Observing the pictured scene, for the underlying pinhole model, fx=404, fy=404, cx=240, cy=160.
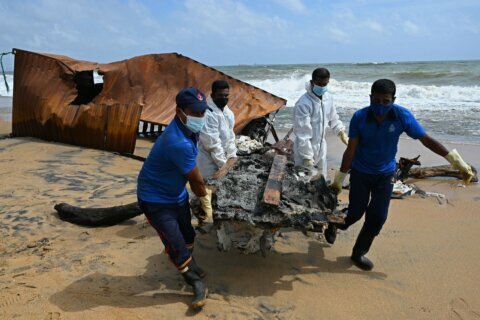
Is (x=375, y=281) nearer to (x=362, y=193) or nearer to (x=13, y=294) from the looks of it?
(x=362, y=193)

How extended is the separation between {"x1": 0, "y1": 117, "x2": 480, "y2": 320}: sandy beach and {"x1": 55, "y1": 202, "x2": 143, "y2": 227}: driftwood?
0.09 meters

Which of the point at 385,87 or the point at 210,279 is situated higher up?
the point at 385,87

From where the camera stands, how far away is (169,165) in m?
2.92

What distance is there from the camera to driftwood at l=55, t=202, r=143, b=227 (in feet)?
14.2

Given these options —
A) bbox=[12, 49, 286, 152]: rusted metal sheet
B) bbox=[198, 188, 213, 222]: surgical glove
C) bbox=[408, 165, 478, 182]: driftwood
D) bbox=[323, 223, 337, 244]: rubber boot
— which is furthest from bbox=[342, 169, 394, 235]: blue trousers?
bbox=[12, 49, 286, 152]: rusted metal sheet

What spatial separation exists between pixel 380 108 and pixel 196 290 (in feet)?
6.74

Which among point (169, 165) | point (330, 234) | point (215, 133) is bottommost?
point (330, 234)

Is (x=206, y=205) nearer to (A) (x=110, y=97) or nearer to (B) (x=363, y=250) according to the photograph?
(B) (x=363, y=250)

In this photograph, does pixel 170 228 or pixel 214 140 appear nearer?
pixel 170 228

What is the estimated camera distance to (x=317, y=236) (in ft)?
14.3

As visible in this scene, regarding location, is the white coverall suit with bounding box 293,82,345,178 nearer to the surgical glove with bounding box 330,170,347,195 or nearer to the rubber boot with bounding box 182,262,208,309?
the surgical glove with bounding box 330,170,347,195

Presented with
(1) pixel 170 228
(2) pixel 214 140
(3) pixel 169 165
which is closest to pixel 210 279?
(1) pixel 170 228

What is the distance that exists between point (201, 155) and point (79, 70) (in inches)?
230

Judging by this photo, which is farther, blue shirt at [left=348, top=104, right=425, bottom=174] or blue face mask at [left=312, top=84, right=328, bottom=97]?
blue face mask at [left=312, top=84, right=328, bottom=97]
